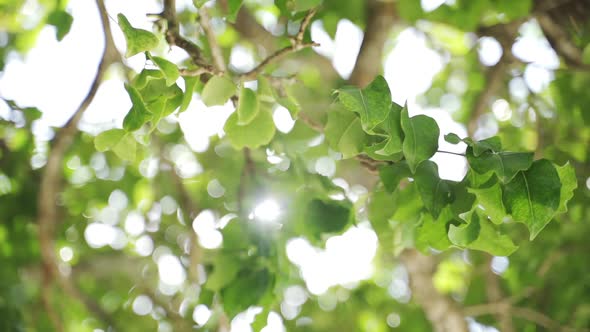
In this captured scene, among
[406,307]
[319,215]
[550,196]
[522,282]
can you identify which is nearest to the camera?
[550,196]

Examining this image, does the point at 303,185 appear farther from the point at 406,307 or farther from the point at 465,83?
the point at 465,83

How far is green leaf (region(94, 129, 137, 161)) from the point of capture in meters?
1.25

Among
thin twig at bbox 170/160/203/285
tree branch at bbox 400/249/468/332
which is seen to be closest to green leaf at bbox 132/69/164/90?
thin twig at bbox 170/160/203/285

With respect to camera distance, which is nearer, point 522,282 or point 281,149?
point 281,149

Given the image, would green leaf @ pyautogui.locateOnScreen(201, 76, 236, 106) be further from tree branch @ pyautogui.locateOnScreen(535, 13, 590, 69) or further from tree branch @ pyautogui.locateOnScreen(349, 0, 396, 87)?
tree branch @ pyautogui.locateOnScreen(535, 13, 590, 69)

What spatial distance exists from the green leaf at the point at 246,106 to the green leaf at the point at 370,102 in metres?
0.24

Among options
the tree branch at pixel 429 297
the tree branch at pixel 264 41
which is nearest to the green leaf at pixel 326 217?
the tree branch at pixel 429 297

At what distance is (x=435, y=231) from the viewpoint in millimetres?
1257

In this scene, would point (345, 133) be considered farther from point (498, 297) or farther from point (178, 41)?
point (498, 297)

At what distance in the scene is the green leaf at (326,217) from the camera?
4.93ft

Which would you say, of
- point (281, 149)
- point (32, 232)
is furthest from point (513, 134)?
point (32, 232)

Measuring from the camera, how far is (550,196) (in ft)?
3.56

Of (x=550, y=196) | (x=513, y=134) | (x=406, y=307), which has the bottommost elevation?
(x=406, y=307)

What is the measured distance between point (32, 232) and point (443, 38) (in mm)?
2363
